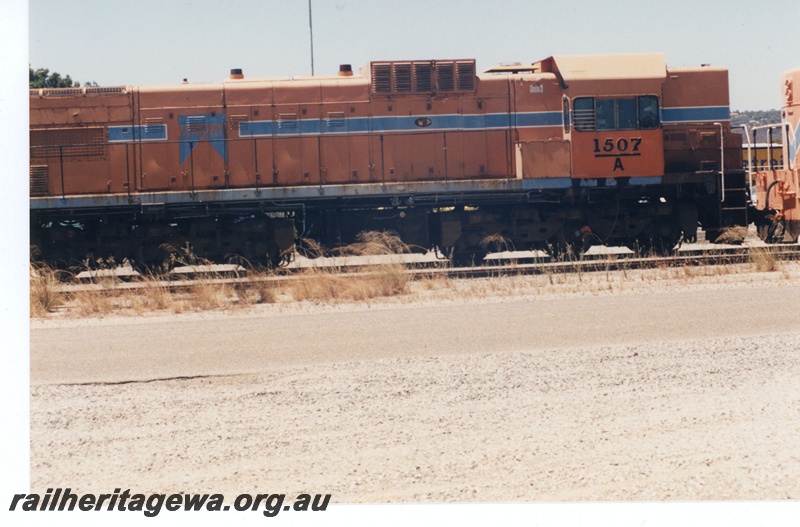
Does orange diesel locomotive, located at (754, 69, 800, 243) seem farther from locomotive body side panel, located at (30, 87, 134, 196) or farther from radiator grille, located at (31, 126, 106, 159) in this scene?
radiator grille, located at (31, 126, 106, 159)

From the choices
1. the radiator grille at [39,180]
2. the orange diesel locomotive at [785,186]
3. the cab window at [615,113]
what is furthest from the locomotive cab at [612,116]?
the radiator grille at [39,180]

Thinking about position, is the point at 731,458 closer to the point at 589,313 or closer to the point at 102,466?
the point at 102,466

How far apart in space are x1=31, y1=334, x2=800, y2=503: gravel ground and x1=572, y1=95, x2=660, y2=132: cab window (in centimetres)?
849

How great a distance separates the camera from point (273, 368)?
9031mm

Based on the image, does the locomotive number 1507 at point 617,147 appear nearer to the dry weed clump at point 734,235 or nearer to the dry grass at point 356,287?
the dry weed clump at point 734,235

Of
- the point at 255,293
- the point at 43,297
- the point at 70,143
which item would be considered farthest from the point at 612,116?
the point at 43,297

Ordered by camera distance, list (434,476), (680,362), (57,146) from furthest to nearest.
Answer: (57,146), (680,362), (434,476)

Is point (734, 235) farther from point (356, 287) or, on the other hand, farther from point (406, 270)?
point (356, 287)

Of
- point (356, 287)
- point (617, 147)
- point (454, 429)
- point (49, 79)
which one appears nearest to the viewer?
point (454, 429)

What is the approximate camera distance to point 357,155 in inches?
672

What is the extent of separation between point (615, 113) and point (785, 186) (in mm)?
3289

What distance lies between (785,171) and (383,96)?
7.23 m

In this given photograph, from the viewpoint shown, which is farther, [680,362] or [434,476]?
[680,362]

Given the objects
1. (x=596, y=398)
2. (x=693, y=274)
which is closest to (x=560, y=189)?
(x=693, y=274)
